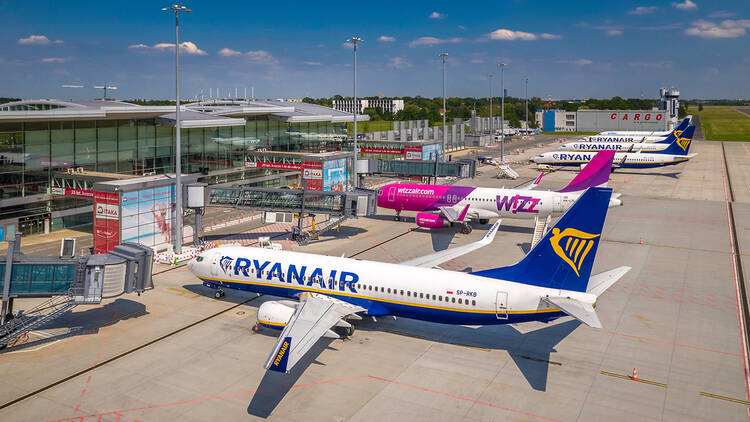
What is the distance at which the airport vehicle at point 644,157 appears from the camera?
114812mm

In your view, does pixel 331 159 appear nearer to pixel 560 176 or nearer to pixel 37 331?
pixel 37 331

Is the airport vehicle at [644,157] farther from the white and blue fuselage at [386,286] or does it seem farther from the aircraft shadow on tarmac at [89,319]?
the aircraft shadow on tarmac at [89,319]

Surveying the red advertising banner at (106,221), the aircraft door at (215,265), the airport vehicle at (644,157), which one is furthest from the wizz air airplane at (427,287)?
the airport vehicle at (644,157)

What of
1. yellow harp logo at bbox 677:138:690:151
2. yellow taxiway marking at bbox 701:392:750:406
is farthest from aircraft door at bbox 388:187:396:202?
yellow harp logo at bbox 677:138:690:151

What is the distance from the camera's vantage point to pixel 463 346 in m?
31.8

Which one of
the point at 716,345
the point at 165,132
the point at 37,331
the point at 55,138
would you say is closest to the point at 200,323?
the point at 37,331

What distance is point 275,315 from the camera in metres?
31.9

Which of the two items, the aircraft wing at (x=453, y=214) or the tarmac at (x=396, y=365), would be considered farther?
the aircraft wing at (x=453, y=214)

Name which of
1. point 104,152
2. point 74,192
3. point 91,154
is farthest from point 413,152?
point 74,192

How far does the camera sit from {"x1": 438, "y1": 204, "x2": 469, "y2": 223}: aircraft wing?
60594 mm

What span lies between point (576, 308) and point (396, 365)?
939 centimetres

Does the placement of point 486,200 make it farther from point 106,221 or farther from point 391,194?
point 106,221

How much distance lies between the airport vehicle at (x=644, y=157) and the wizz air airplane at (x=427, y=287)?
9173 centimetres

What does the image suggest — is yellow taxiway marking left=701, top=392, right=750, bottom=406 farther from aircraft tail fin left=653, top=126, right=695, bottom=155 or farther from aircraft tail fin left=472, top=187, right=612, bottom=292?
aircraft tail fin left=653, top=126, right=695, bottom=155
